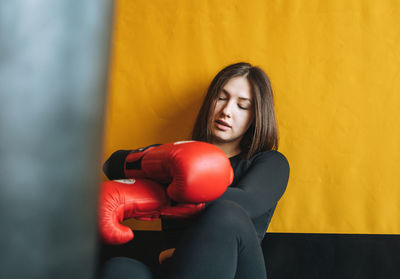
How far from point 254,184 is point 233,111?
0.93 ft

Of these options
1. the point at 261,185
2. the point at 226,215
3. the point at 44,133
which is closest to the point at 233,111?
the point at 261,185

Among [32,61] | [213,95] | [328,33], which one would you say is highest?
[328,33]

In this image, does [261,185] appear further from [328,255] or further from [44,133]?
[44,133]

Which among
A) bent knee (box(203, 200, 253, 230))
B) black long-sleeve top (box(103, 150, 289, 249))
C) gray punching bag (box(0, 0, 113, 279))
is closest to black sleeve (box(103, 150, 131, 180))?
black long-sleeve top (box(103, 150, 289, 249))

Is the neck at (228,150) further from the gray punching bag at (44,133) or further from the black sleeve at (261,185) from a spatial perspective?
the gray punching bag at (44,133)

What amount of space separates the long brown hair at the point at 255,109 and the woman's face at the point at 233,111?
0.05ft

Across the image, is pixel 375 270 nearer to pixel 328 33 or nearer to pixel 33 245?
pixel 328 33

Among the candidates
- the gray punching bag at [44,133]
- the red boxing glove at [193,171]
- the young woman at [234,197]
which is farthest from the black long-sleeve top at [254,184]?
the gray punching bag at [44,133]

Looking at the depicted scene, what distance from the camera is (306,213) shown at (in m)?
1.25

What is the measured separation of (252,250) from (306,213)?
0.55 metres

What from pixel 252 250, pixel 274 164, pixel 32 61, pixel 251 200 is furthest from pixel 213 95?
Answer: pixel 32 61

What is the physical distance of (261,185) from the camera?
0.92 meters

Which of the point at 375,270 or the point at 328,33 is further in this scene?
the point at 328,33

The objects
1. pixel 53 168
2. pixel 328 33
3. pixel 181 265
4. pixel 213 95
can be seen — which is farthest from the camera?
→ pixel 328 33
